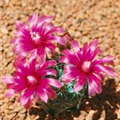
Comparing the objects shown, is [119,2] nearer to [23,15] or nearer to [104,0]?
[104,0]

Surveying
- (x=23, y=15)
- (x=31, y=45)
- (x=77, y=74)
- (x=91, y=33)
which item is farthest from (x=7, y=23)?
Result: (x=77, y=74)

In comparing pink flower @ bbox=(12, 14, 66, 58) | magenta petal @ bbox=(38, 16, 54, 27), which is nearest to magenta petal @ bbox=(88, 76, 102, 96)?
pink flower @ bbox=(12, 14, 66, 58)

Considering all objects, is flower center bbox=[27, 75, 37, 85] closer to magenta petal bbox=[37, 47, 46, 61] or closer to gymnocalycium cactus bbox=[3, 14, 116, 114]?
gymnocalycium cactus bbox=[3, 14, 116, 114]

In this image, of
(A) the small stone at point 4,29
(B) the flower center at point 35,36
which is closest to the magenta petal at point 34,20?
(B) the flower center at point 35,36

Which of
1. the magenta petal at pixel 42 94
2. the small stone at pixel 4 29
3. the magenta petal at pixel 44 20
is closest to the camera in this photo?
the magenta petal at pixel 42 94

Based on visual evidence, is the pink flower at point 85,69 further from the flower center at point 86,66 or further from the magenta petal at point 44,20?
the magenta petal at point 44,20
